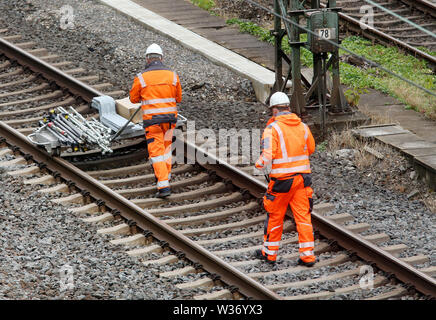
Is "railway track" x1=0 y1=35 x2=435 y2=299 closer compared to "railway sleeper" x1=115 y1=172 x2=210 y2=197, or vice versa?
"railway track" x1=0 y1=35 x2=435 y2=299

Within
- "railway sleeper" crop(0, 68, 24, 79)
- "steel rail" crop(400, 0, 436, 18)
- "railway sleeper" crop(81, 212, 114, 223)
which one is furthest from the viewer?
"steel rail" crop(400, 0, 436, 18)

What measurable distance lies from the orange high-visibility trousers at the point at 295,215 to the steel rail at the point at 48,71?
4646 millimetres

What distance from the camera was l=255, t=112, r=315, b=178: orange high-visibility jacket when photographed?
8273 millimetres

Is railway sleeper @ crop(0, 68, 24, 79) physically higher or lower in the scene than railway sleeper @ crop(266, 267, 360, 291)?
higher

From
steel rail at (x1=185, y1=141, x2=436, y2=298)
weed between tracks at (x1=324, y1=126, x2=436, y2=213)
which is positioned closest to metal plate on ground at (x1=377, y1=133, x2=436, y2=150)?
weed between tracks at (x1=324, y1=126, x2=436, y2=213)

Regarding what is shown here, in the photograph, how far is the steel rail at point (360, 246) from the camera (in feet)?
26.4

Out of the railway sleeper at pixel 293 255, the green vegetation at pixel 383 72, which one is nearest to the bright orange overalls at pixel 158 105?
the railway sleeper at pixel 293 255

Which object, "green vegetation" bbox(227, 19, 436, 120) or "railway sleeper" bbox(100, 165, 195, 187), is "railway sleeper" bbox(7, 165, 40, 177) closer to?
"railway sleeper" bbox(100, 165, 195, 187)

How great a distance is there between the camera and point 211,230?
938 cm

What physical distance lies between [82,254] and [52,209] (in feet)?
3.95

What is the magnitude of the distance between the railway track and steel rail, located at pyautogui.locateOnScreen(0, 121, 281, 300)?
12 millimetres

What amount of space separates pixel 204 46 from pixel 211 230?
6.43 metres

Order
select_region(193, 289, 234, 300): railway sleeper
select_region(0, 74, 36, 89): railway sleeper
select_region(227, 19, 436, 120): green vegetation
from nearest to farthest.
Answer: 1. select_region(193, 289, 234, 300): railway sleeper
2. select_region(0, 74, 36, 89): railway sleeper
3. select_region(227, 19, 436, 120): green vegetation
